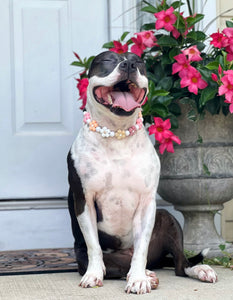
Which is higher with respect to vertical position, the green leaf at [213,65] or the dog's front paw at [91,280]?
the green leaf at [213,65]

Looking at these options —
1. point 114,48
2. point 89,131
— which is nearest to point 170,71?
point 114,48

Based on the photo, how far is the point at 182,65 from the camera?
2871 millimetres

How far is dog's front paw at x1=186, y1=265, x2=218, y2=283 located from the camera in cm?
239

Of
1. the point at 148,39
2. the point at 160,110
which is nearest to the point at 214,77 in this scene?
the point at 160,110

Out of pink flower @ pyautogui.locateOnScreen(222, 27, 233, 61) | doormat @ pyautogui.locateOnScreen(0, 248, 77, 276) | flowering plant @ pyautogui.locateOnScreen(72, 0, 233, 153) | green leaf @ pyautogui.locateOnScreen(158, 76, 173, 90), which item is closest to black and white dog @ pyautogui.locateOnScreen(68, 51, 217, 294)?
doormat @ pyautogui.locateOnScreen(0, 248, 77, 276)

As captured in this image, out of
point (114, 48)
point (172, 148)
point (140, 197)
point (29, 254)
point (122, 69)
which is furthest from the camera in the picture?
point (29, 254)

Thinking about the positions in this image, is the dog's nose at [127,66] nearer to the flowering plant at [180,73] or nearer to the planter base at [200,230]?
the flowering plant at [180,73]

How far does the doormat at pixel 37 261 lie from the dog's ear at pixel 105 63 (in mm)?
957

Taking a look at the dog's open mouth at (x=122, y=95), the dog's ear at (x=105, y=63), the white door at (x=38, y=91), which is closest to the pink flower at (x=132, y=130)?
the dog's open mouth at (x=122, y=95)

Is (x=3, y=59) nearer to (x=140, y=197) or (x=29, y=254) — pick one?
(x=29, y=254)

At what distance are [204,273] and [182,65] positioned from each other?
40.0 inches

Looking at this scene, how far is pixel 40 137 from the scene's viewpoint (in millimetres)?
3545

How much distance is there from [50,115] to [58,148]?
20 centimetres

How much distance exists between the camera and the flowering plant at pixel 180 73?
2801mm
